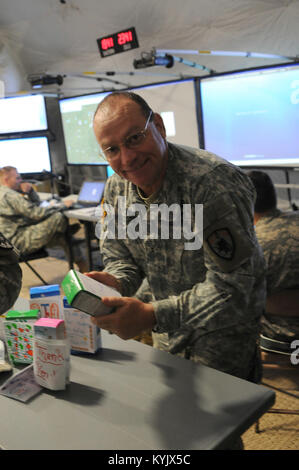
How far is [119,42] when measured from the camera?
186 inches

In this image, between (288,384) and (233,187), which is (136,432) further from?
(288,384)

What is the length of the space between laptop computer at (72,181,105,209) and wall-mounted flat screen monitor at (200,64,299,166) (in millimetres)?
1128

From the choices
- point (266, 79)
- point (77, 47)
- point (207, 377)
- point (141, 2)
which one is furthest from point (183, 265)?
point (77, 47)

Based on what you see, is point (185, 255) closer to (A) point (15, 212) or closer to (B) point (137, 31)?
(A) point (15, 212)

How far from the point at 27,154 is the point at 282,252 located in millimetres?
3393

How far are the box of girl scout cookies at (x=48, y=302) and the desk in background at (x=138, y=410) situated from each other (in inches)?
6.0

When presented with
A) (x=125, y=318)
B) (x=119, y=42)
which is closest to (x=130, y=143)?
(x=125, y=318)

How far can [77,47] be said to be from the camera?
6.58 metres

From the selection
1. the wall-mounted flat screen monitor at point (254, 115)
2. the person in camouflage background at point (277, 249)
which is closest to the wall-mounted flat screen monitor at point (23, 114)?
the wall-mounted flat screen monitor at point (254, 115)

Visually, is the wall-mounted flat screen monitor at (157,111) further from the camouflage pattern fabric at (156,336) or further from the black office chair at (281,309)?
the camouflage pattern fabric at (156,336)

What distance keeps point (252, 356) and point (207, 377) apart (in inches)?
11.1

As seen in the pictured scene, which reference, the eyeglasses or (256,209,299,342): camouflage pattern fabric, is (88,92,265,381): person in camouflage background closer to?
the eyeglasses

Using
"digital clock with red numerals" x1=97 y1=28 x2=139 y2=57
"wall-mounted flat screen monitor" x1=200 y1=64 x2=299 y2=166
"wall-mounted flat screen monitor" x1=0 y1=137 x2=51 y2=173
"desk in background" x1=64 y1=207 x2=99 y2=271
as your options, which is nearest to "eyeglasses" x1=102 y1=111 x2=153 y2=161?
"wall-mounted flat screen monitor" x1=200 y1=64 x2=299 y2=166

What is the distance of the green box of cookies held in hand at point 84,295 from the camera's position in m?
0.89
